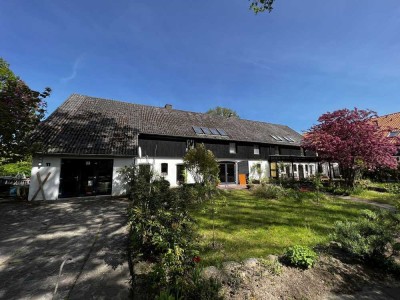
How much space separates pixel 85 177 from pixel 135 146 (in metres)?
4.01

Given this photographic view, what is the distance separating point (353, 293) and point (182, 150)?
56.3ft

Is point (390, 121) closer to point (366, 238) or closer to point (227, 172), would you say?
point (227, 172)

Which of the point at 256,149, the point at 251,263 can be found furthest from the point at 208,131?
the point at 251,263

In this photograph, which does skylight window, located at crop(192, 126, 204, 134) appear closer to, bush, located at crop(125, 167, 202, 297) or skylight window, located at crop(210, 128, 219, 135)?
skylight window, located at crop(210, 128, 219, 135)

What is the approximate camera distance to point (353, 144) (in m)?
15.4

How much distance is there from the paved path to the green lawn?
7.54 ft

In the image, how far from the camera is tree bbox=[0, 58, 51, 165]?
9.30 metres

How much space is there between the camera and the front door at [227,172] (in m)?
22.5

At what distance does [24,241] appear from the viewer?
6.53 m

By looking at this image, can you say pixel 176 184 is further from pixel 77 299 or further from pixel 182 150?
pixel 77 299

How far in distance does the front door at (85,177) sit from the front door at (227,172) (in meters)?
11.6

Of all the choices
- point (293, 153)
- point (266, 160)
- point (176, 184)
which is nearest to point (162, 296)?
point (176, 184)

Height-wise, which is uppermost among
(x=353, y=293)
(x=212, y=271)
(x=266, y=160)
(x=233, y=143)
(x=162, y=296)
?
(x=233, y=143)

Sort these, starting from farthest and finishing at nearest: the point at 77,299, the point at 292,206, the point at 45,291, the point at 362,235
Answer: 1. the point at 292,206
2. the point at 362,235
3. the point at 45,291
4. the point at 77,299
